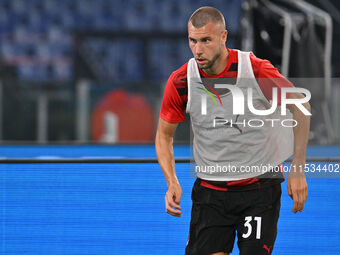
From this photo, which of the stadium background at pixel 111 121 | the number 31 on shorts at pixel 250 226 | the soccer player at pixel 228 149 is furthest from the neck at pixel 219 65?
the stadium background at pixel 111 121

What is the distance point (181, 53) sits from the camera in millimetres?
11477

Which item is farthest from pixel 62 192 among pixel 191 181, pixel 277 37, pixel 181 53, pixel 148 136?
pixel 181 53

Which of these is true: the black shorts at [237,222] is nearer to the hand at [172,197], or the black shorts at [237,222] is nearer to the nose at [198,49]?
the hand at [172,197]

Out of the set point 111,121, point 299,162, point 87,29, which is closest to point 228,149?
point 299,162

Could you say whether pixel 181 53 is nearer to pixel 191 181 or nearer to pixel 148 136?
pixel 148 136

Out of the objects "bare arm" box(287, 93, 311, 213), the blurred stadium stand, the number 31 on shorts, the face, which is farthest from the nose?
the blurred stadium stand

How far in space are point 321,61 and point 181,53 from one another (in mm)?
5987

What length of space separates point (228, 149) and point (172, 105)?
0.80 feet

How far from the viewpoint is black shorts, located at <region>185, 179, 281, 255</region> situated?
182 cm

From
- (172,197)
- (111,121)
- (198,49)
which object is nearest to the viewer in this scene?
(198,49)

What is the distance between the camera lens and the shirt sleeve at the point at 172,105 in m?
1.82

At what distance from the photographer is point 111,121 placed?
7.96 meters

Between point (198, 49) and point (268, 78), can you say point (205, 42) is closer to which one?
point (198, 49)

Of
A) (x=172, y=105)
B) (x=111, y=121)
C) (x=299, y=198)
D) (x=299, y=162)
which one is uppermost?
(x=172, y=105)
